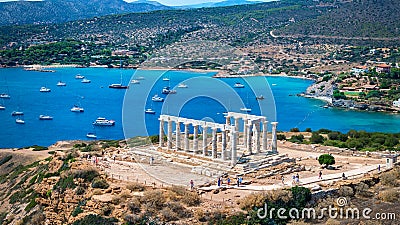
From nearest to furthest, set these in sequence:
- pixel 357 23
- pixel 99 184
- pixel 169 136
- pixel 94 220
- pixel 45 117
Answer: pixel 94 220 < pixel 99 184 < pixel 169 136 < pixel 45 117 < pixel 357 23

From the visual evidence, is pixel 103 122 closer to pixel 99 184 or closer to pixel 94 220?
pixel 99 184

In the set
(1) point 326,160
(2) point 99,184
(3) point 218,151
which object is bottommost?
(2) point 99,184

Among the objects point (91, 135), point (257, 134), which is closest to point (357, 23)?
point (91, 135)

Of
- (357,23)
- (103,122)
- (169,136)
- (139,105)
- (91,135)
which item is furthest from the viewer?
(357,23)

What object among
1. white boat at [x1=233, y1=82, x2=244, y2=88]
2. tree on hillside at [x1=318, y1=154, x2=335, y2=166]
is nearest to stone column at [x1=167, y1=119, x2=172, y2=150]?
tree on hillside at [x1=318, y1=154, x2=335, y2=166]

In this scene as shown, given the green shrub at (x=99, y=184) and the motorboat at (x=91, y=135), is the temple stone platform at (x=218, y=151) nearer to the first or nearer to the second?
the green shrub at (x=99, y=184)

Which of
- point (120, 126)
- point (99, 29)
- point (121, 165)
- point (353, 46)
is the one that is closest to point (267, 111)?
point (120, 126)

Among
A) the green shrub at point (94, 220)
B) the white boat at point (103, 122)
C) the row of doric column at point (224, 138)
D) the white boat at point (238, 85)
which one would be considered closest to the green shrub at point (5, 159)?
the row of doric column at point (224, 138)
